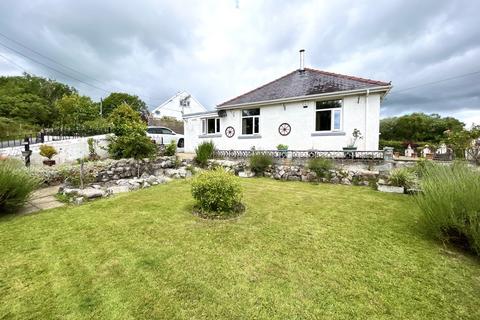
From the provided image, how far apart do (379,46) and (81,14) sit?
20.3m

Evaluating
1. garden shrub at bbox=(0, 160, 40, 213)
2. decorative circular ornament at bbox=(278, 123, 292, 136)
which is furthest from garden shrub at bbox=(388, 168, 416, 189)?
garden shrub at bbox=(0, 160, 40, 213)

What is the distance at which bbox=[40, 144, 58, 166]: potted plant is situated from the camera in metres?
8.39

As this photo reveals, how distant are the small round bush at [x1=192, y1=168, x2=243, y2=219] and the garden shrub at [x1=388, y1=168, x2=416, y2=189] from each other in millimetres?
5618

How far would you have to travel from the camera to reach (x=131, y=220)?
426 cm

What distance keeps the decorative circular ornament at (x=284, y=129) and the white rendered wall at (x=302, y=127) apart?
18 centimetres

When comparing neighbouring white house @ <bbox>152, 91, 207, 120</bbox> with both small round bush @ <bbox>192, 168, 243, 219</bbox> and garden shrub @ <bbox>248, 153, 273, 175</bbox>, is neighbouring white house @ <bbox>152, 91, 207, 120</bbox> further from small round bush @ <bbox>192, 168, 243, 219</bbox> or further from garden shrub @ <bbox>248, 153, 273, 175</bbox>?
small round bush @ <bbox>192, 168, 243, 219</bbox>

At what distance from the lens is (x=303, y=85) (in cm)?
1248

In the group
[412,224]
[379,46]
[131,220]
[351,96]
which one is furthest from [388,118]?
[131,220]

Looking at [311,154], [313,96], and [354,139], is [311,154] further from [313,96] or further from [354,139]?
[313,96]

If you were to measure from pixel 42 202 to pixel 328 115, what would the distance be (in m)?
12.2

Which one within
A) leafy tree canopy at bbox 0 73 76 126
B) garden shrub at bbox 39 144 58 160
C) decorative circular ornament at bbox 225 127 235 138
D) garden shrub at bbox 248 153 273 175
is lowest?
garden shrub at bbox 248 153 273 175

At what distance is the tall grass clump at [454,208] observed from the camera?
295 cm

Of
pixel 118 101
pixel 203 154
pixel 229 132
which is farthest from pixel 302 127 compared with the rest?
pixel 118 101

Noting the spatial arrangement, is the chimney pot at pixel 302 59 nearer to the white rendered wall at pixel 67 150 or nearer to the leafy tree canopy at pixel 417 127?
the white rendered wall at pixel 67 150
